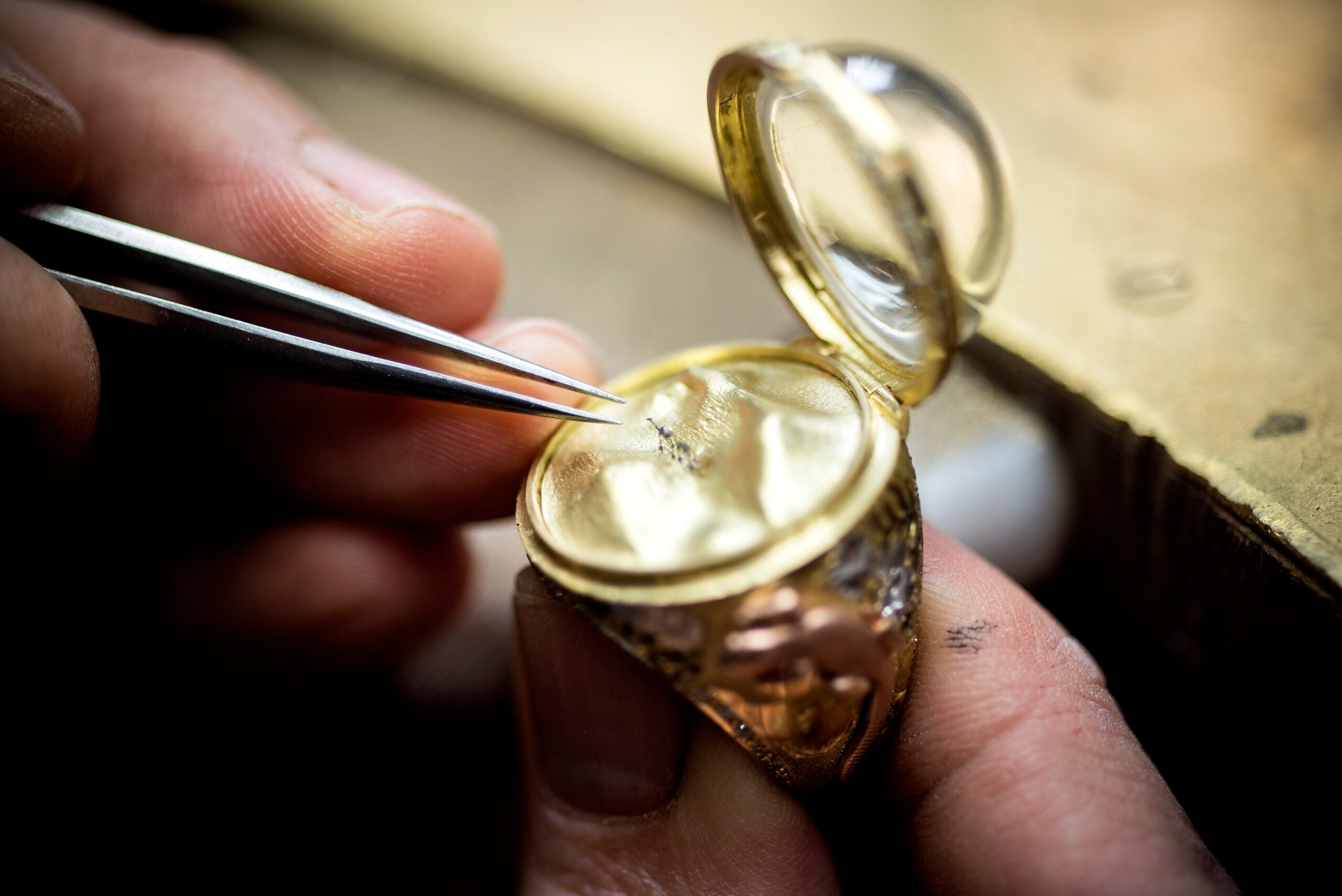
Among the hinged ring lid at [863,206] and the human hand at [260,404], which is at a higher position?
the hinged ring lid at [863,206]

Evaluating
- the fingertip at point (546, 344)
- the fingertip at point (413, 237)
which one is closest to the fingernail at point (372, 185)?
the fingertip at point (413, 237)

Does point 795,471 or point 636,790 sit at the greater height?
point 795,471

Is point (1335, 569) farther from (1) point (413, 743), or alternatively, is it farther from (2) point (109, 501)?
(2) point (109, 501)

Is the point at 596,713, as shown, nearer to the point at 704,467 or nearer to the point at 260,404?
the point at 704,467

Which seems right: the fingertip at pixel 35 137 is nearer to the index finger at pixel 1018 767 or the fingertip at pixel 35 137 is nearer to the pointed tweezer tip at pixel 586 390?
the pointed tweezer tip at pixel 586 390

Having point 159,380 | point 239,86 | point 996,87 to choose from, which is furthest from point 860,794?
point 996,87

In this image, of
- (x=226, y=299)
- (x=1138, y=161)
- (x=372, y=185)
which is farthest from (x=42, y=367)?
(x=1138, y=161)
